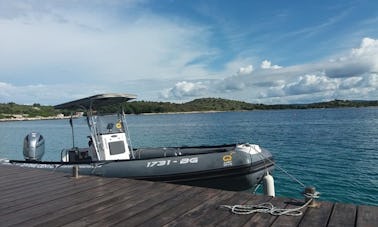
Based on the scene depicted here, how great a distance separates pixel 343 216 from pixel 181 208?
170cm

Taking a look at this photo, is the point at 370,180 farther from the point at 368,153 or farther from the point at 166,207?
the point at 166,207

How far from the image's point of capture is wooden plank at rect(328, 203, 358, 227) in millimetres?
3066

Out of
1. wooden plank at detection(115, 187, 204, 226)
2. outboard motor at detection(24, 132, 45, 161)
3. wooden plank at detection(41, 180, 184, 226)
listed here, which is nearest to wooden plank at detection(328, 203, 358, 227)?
wooden plank at detection(115, 187, 204, 226)

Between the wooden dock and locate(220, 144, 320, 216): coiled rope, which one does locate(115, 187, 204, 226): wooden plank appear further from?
locate(220, 144, 320, 216): coiled rope

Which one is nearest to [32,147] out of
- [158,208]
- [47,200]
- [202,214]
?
[47,200]

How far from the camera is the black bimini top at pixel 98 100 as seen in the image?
7699 mm

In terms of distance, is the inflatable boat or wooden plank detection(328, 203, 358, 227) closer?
wooden plank detection(328, 203, 358, 227)

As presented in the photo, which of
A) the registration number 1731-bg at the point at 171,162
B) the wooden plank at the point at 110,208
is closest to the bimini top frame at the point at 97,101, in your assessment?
the registration number 1731-bg at the point at 171,162

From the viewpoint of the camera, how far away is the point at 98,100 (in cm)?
798

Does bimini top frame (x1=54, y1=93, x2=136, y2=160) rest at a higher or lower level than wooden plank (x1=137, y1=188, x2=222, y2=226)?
higher

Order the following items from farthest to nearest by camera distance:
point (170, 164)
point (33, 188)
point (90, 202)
A: point (170, 164) → point (33, 188) → point (90, 202)

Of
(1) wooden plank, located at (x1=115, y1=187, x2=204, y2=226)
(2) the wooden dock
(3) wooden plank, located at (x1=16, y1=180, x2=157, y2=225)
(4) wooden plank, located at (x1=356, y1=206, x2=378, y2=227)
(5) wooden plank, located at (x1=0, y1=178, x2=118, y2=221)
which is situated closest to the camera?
(4) wooden plank, located at (x1=356, y1=206, x2=378, y2=227)

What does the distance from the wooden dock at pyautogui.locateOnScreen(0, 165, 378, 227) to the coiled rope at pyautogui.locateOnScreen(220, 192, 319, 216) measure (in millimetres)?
68

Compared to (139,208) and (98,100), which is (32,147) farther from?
(139,208)
